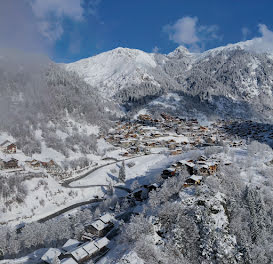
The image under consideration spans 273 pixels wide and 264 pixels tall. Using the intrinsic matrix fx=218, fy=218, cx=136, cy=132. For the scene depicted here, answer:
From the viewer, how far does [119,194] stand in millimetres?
60500

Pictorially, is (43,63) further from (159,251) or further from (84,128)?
(159,251)

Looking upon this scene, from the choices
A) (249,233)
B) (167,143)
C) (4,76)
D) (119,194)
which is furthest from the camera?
(4,76)

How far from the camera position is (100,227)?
3706cm

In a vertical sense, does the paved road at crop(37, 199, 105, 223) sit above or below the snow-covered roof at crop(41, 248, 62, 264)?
below

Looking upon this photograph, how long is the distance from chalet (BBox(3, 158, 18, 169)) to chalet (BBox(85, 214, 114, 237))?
37169mm

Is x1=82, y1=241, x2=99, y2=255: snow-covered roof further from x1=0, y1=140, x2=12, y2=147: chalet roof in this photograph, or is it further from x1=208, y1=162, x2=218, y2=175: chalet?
x1=0, y1=140, x2=12, y2=147: chalet roof

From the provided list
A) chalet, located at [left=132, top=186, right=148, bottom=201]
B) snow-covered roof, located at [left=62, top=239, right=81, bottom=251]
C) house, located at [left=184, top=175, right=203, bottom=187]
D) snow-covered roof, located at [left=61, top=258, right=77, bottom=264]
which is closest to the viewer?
snow-covered roof, located at [left=61, top=258, right=77, bottom=264]

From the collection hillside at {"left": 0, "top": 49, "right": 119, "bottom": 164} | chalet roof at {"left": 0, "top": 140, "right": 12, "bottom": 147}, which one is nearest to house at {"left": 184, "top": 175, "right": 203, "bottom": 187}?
hillside at {"left": 0, "top": 49, "right": 119, "bottom": 164}

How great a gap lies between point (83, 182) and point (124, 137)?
161 ft

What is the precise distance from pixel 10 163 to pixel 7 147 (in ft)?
35.2

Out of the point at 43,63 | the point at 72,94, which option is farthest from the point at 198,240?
the point at 43,63

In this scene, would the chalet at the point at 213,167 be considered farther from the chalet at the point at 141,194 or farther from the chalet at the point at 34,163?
the chalet at the point at 34,163

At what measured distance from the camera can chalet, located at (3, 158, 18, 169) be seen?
61688 millimetres

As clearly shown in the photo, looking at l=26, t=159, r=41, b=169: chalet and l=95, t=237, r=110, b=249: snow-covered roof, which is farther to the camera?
l=26, t=159, r=41, b=169: chalet
